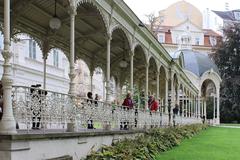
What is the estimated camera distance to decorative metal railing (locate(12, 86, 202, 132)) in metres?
10.9

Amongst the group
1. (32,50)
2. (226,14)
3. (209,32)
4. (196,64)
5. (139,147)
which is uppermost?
(226,14)

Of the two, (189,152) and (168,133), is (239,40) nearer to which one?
(168,133)

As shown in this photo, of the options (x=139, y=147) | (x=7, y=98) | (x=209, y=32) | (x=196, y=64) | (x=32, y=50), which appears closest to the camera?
(x=7, y=98)

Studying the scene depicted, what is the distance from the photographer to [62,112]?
42.1 ft

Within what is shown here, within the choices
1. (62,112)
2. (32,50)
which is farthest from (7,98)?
(32,50)

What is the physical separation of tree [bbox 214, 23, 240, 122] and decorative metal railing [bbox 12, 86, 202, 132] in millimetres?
52103

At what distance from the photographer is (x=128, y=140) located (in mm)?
18141

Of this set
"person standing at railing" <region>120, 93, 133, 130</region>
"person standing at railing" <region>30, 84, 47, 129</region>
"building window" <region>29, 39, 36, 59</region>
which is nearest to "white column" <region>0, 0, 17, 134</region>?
"person standing at railing" <region>30, 84, 47, 129</region>

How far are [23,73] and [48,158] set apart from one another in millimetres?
19529

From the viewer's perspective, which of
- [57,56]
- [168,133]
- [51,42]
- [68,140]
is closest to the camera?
[68,140]

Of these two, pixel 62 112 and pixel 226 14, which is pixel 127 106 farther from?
pixel 226 14

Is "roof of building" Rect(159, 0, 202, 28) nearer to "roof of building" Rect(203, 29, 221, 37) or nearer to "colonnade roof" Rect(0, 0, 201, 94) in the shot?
"roof of building" Rect(203, 29, 221, 37)

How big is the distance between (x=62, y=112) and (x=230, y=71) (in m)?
63.7

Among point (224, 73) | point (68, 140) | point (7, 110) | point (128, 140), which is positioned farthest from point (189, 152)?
point (224, 73)
